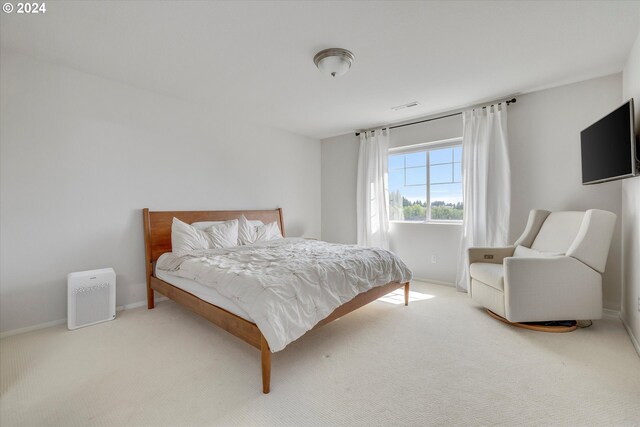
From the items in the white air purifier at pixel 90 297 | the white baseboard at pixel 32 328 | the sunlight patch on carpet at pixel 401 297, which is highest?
the white air purifier at pixel 90 297

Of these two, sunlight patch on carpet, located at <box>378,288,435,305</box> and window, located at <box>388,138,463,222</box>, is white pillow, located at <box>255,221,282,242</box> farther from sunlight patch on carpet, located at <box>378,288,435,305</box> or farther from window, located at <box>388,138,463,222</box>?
window, located at <box>388,138,463,222</box>

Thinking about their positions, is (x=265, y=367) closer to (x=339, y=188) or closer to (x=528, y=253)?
(x=528, y=253)

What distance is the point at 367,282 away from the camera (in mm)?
Result: 2570

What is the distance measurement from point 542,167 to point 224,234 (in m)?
3.98

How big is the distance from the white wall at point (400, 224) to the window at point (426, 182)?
172 millimetres

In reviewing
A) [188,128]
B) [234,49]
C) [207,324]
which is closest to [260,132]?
[188,128]

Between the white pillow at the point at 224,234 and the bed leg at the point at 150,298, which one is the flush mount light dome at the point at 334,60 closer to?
the white pillow at the point at 224,234

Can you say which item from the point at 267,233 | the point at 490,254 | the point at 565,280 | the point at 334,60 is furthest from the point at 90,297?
the point at 565,280

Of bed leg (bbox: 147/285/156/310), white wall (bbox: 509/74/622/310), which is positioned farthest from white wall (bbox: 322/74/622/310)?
bed leg (bbox: 147/285/156/310)

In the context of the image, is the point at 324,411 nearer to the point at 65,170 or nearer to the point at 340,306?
the point at 340,306

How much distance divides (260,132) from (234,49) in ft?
7.12

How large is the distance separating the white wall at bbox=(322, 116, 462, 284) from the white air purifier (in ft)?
11.8

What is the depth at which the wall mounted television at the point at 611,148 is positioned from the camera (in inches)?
76.9

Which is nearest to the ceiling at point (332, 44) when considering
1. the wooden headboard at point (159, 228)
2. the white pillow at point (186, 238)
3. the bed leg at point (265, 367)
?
the wooden headboard at point (159, 228)
